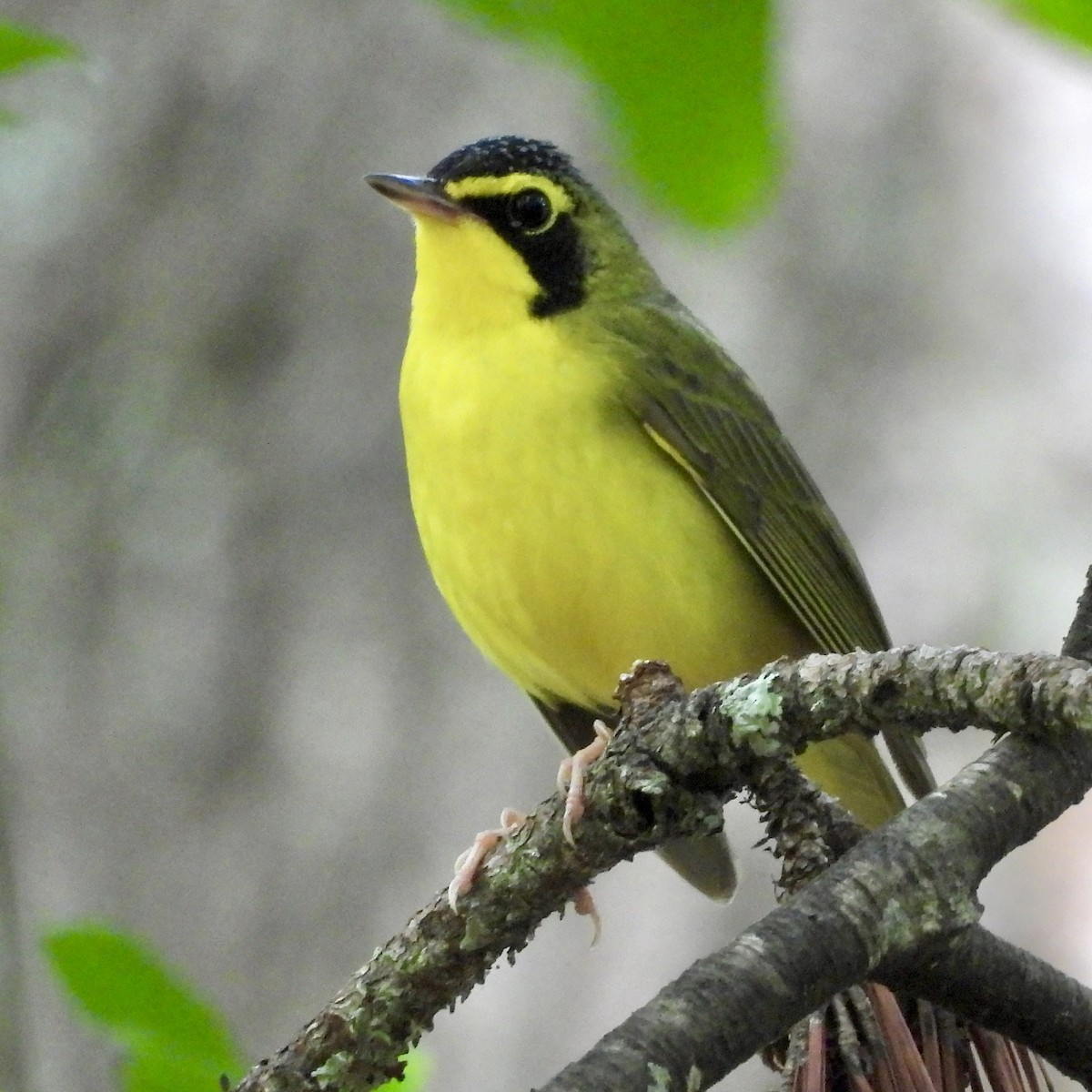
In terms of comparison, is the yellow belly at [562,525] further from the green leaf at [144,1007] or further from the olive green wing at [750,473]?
the green leaf at [144,1007]

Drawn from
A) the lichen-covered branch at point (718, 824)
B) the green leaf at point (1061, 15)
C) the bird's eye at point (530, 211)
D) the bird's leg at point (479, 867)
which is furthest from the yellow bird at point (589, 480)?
the green leaf at point (1061, 15)

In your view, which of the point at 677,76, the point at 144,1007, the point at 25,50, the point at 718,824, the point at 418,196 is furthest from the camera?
the point at 418,196

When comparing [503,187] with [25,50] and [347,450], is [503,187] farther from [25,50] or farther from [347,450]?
[25,50]

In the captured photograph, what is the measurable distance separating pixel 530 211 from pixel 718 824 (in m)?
2.36

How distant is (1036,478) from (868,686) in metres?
4.40

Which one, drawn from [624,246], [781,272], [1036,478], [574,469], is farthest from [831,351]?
[574,469]

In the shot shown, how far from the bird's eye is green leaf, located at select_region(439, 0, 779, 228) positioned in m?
2.21

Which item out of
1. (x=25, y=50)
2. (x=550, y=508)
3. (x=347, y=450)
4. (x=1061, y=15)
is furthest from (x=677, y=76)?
(x=347, y=450)

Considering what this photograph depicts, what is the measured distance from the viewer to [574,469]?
3398 millimetres

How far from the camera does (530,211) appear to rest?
156 inches

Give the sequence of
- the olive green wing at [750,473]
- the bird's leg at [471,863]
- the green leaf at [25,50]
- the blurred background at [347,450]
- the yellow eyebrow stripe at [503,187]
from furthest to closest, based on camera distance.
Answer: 1. the blurred background at [347,450]
2. the yellow eyebrow stripe at [503,187]
3. the olive green wing at [750,473]
4. the bird's leg at [471,863]
5. the green leaf at [25,50]

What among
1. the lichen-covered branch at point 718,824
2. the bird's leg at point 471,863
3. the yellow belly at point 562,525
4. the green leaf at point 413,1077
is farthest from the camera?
the yellow belly at point 562,525

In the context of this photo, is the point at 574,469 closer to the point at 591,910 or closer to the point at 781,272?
the point at 591,910

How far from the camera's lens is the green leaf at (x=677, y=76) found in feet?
5.21
